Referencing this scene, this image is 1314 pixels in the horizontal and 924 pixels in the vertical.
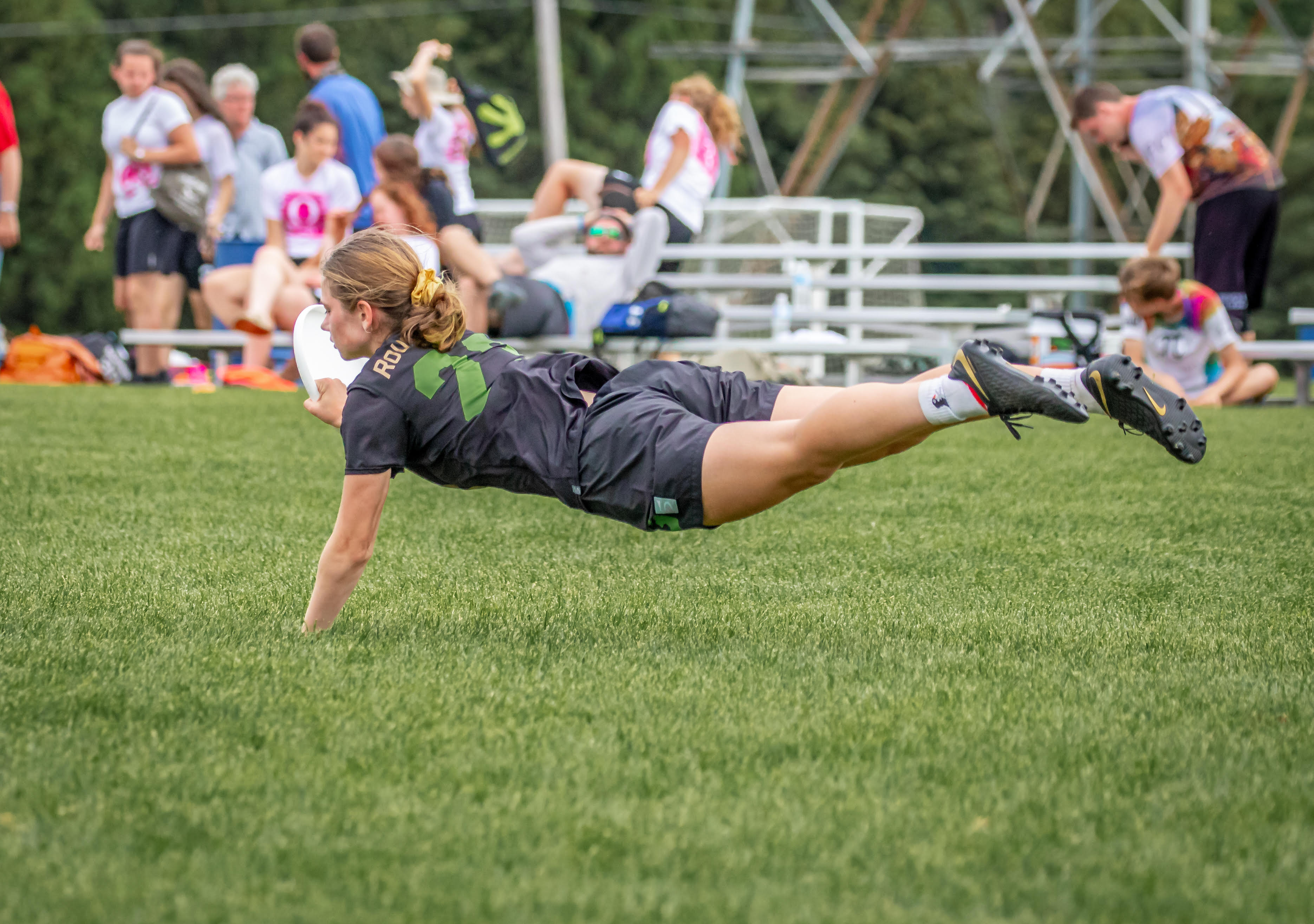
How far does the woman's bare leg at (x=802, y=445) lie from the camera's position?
295 cm

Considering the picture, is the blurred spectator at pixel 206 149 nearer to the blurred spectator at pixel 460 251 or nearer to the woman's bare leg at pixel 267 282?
the woman's bare leg at pixel 267 282

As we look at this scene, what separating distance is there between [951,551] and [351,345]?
1978 mm

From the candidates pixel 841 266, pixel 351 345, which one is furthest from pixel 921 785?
pixel 841 266

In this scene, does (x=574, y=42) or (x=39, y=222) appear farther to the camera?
(x=574, y=42)

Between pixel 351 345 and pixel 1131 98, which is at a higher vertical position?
pixel 1131 98

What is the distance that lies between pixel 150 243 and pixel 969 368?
7.94 meters

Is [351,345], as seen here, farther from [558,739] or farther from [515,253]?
[515,253]

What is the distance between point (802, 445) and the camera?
3.00m

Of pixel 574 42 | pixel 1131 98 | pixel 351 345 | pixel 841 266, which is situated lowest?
pixel 841 266

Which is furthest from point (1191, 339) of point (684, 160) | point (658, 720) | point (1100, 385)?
point (658, 720)

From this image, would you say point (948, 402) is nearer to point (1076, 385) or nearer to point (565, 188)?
point (1076, 385)

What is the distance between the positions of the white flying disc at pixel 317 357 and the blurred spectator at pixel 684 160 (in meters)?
5.79

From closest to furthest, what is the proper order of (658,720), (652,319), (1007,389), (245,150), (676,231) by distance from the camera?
1. (658,720)
2. (1007,389)
3. (652,319)
4. (676,231)
5. (245,150)

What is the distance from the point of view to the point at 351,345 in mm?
3254
